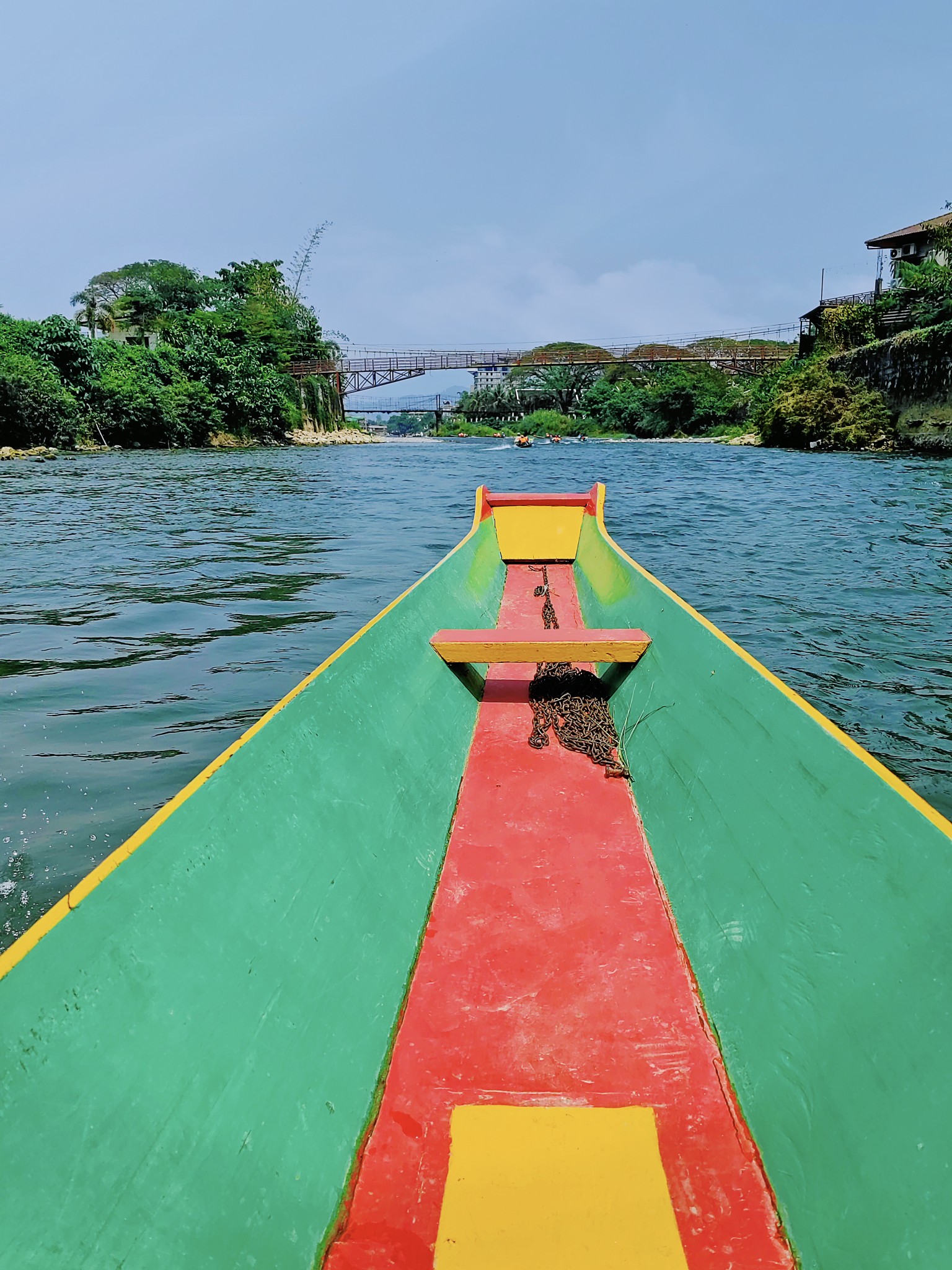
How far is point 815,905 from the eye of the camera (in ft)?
5.17

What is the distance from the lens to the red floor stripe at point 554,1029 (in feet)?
4.47

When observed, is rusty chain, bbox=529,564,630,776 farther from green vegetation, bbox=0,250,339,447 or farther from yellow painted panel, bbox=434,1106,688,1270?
green vegetation, bbox=0,250,339,447

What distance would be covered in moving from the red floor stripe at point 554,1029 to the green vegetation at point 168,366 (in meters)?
27.4

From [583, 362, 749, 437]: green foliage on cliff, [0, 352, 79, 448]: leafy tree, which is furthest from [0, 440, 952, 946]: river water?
[583, 362, 749, 437]: green foliage on cliff

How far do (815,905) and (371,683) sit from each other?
1.56m

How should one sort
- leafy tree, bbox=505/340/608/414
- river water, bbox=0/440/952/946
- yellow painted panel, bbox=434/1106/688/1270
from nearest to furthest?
yellow painted panel, bbox=434/1106/688/1270
river water, bbox=0/440/952/946
leafy tree, bbox=505/340/608/414

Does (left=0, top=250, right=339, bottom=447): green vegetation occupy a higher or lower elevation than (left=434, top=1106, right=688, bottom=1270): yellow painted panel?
higher

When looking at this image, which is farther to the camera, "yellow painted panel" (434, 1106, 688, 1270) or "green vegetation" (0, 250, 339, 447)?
"green vegetation" (0, 250, 339, 447)

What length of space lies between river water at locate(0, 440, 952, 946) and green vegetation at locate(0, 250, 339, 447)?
12144 mm

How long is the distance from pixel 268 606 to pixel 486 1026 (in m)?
4.99

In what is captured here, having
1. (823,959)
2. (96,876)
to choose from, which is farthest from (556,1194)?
(96,876)

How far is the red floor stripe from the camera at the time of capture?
1362 mm

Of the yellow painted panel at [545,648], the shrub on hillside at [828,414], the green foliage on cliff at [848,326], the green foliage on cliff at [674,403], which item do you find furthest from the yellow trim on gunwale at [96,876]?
the green foliage on cliff at [674,403]

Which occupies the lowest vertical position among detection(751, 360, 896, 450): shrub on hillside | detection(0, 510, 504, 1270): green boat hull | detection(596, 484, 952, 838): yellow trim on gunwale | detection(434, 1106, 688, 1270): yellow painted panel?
detection(434, 1106, 688, 1270): yellow painted panel
